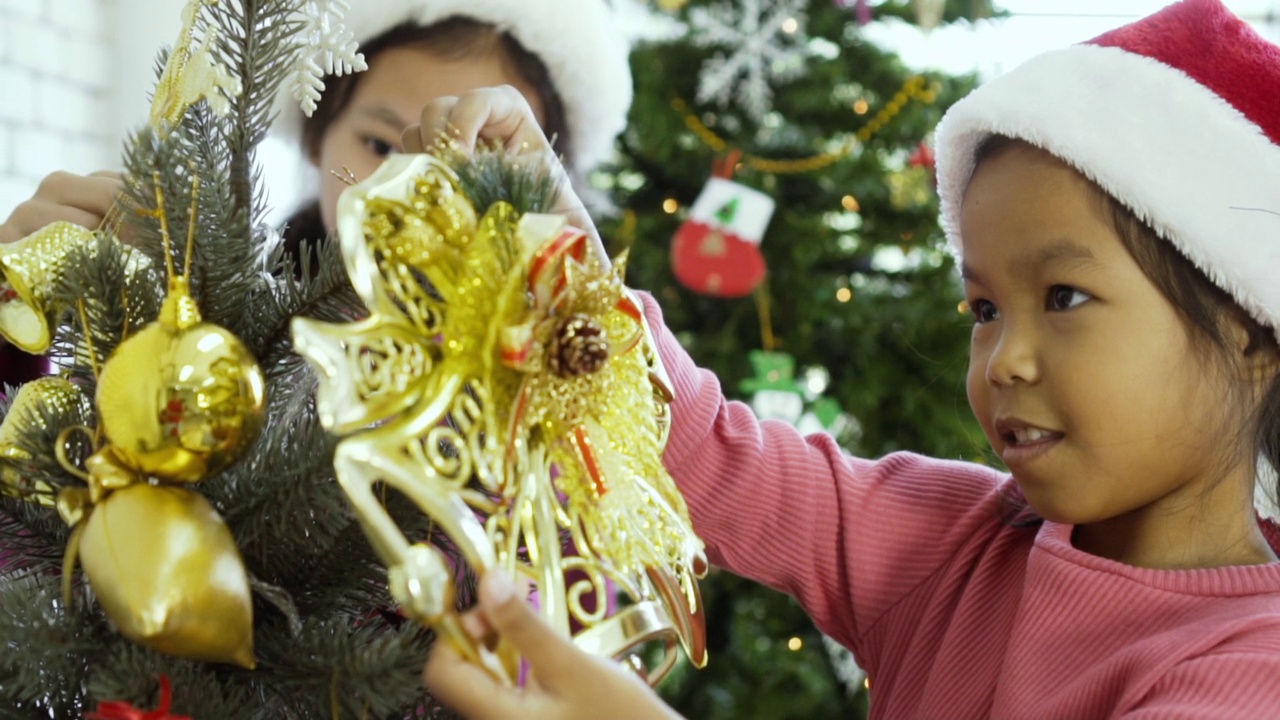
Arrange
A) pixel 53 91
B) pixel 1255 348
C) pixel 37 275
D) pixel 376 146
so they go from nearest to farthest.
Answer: pixel 37 275 → pixel 1255 348 → pixel 376 146 → pixel 53 91

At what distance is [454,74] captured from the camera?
1.19 meters

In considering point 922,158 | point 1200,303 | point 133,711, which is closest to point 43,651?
point 133,711

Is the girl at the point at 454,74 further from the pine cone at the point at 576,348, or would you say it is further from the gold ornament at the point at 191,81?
the pine cone at the point at 576,348

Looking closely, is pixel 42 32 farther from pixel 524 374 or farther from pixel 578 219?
→ pixel 524 374

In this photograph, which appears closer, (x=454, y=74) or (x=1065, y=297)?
(x=1065, y=297)

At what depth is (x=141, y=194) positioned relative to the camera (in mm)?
481

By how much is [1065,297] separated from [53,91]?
8.36 feet

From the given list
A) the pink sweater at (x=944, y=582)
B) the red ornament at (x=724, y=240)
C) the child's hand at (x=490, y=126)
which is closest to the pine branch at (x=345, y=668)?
the child's hand at (x=490, y=126)

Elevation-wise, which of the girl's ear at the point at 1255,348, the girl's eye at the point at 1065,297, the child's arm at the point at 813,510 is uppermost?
the girl's eye at the point at 1065,297

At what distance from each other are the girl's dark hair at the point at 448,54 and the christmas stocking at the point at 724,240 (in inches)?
36.6

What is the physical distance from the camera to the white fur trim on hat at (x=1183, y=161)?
0.72 meters

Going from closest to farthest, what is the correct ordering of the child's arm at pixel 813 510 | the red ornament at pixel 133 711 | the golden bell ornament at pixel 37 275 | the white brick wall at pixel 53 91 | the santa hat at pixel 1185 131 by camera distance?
the red ornament at pixel 133 711 < the golden bell ornament at pixel 37 275 < the santa hat at pixel 1185 131 < the child's arm at pixel 813 510 < the white brick wall at pixel 53 91

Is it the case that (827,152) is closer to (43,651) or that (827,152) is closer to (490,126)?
(490,126)

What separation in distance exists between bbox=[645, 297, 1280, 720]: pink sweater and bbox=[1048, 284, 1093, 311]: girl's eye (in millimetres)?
183
